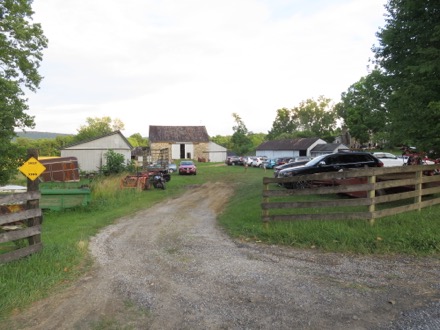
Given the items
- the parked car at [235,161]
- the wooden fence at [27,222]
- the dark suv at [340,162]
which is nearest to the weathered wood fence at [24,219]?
the wooden fence at [27,222]

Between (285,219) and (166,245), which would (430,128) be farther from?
(166,245)

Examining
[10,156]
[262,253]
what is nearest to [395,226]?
[262,253]

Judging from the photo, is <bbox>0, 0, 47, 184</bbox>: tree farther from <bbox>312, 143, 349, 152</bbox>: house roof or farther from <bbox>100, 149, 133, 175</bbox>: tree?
<bbox>312, 143, 349, 152</bbox>: house roof

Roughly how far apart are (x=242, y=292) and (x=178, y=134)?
65.2 meters

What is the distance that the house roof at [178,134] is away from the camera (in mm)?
67625

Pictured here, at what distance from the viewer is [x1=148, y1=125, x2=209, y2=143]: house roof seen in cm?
6762

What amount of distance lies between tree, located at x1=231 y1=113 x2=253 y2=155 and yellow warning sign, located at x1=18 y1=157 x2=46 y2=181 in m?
71.4

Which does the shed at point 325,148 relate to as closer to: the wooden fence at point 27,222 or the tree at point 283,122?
the tree at point 283,122

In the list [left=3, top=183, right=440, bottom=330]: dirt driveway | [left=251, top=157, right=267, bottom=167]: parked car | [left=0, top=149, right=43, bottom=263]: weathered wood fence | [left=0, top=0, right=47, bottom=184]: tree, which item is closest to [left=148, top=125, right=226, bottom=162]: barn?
[left=251, top=157, right=267, bottom=167]: parked car

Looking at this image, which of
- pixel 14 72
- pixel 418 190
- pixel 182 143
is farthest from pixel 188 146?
pixel 418 190

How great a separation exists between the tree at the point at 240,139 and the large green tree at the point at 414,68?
216 feet

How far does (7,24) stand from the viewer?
15.7 m

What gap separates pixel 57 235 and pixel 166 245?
335 cm

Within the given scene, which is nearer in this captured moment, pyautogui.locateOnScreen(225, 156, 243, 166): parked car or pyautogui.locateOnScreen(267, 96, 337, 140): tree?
pyautogui.locateOnScreen(225, 156, 243, 166): parked car
